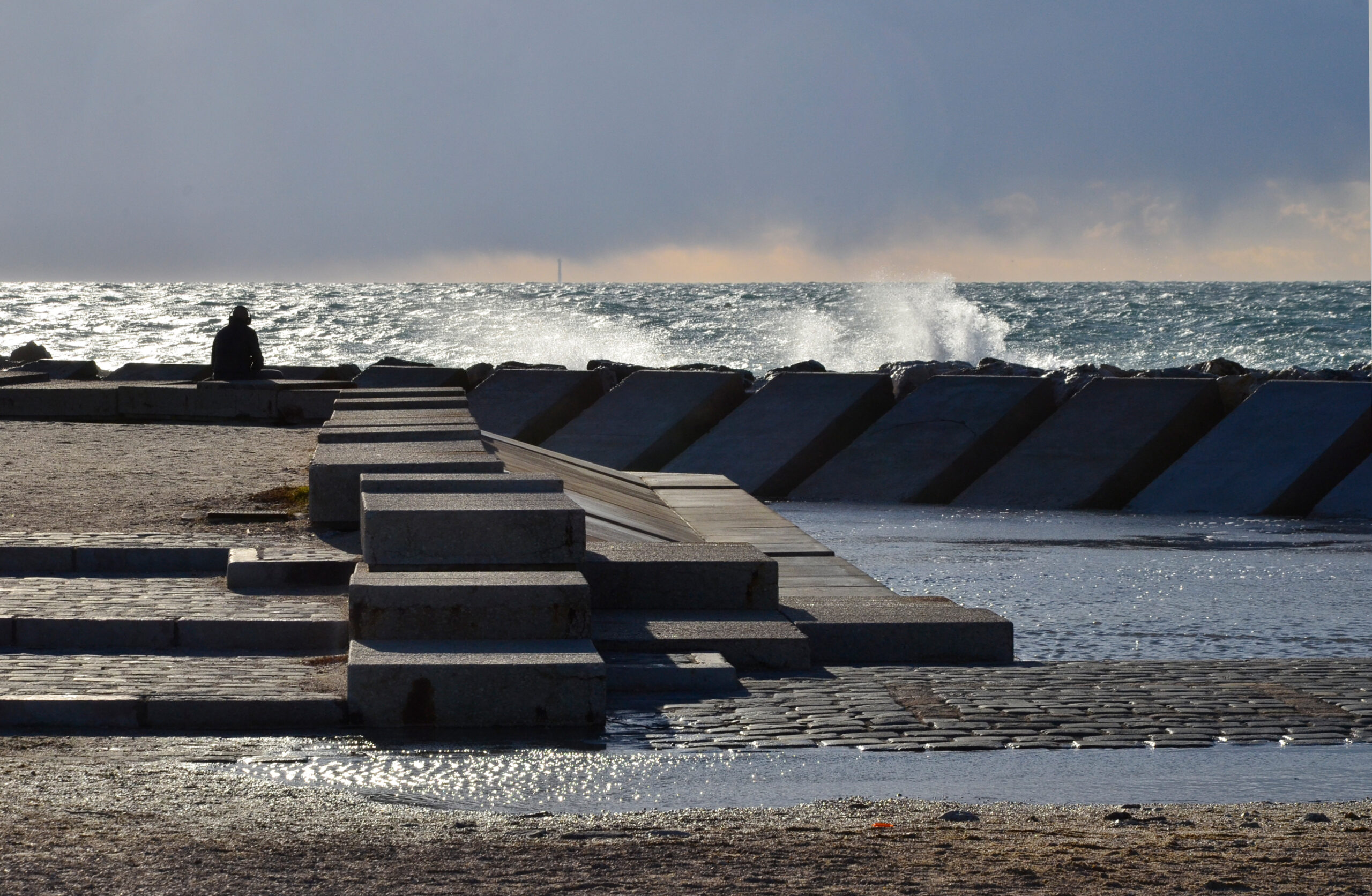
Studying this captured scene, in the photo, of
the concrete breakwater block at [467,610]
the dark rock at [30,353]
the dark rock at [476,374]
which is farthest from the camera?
the dark rock at [30,353]

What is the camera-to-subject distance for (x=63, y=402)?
48.3 feet

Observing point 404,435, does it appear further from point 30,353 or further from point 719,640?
point 30,353

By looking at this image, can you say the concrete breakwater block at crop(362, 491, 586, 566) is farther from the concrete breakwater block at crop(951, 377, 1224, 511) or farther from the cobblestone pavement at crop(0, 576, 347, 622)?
the concrete breakwater block at crop(951, 377, 1224, 511)

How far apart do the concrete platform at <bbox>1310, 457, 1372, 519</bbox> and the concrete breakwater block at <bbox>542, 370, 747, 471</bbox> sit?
6.11 m

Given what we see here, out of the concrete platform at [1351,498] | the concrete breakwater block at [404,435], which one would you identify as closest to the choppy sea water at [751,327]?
the concrete platform at [1351,498]

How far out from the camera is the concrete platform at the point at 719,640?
239 inches

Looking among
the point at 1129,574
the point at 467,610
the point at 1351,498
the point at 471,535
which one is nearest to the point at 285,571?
the point at 471,535

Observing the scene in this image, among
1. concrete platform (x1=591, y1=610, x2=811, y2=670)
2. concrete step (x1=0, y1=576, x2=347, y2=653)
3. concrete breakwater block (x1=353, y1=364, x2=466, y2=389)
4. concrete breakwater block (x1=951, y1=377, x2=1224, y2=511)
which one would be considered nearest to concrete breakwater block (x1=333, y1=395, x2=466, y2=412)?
concrete breakwater block (x1=951, y1=377, x2=1224, y2=511)

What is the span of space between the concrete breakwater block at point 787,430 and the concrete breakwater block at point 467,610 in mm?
9011

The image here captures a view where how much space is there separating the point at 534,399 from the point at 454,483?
34.4 ft

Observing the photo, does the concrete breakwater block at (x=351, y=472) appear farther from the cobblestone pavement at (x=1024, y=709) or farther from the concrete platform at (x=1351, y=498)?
the concrete platform at (x=1351, y=498)

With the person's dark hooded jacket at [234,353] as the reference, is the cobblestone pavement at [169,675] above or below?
below

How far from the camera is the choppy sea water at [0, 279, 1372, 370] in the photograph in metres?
47.6

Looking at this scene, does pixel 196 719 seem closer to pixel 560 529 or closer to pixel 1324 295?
pixel 560 529
